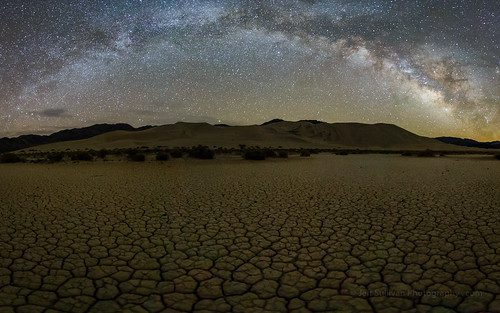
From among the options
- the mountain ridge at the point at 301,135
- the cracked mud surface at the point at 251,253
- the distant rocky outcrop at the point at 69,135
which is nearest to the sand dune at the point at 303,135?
the mountain ridge at the point at 301,135

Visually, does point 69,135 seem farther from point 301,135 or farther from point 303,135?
point 303,135

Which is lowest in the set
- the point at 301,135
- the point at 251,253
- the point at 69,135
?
the point at 251,253

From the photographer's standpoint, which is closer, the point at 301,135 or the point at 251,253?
the point at 251,253

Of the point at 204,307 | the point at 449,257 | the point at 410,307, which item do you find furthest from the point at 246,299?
the point at 449,257

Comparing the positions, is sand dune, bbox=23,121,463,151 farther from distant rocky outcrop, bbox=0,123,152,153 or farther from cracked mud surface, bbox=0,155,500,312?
cracked mud surface, bbox=0,155,500,312

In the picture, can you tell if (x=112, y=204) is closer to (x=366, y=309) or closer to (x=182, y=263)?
(x=182, y=263)

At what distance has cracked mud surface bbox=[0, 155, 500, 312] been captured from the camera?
12.9ft

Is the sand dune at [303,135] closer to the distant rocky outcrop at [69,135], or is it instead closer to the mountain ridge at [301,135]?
the mountain ridge at [301,135]

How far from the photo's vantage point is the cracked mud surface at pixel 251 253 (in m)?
3.92

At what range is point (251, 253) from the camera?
5.45 metres

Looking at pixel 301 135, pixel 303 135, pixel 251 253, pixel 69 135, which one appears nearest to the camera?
pixel 251 253

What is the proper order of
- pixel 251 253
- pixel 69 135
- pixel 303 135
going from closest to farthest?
pixel 251 253, pixel 303 135, pixel 69 135

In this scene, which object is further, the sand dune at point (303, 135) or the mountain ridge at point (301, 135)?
the sand dune at point (303, 135)

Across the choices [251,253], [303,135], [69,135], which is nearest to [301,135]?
[303,135]
